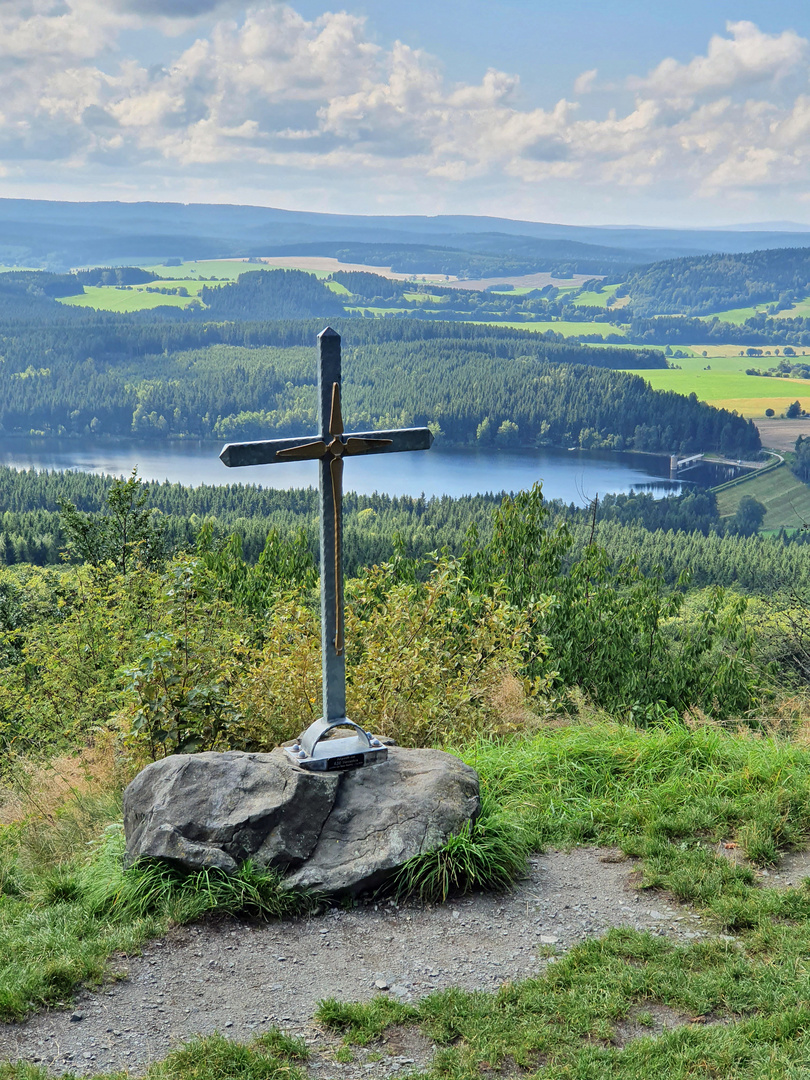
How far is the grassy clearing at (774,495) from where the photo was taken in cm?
11269

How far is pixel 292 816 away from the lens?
5.88 meters

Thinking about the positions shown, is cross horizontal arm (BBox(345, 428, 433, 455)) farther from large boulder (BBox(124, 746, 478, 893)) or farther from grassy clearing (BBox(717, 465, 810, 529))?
grassy clearing (BBox(717, 465, 810, 529))

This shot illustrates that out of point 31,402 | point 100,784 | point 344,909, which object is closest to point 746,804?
point 344,909

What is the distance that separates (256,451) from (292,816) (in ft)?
7.98

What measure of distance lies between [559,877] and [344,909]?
1480 mm

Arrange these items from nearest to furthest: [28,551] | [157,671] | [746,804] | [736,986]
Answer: [736,986] < [746,804] < [157,671] < [28,551]

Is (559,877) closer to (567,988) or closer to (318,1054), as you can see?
(567,988)

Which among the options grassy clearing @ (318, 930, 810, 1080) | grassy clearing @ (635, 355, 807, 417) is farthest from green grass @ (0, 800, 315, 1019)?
grassy clearing @ (635, 355, 807, 417)

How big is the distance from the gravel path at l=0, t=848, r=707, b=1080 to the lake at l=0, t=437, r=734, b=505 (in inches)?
3962

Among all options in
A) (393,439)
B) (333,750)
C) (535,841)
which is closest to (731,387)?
(393,439)

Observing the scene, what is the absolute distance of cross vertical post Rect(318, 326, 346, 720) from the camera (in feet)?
20.5

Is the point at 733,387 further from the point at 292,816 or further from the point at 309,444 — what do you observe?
the point at 292,816

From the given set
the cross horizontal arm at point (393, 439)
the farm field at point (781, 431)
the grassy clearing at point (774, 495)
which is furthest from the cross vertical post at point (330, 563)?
the farm field at point (781, 431)

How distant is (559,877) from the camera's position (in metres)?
6.05
